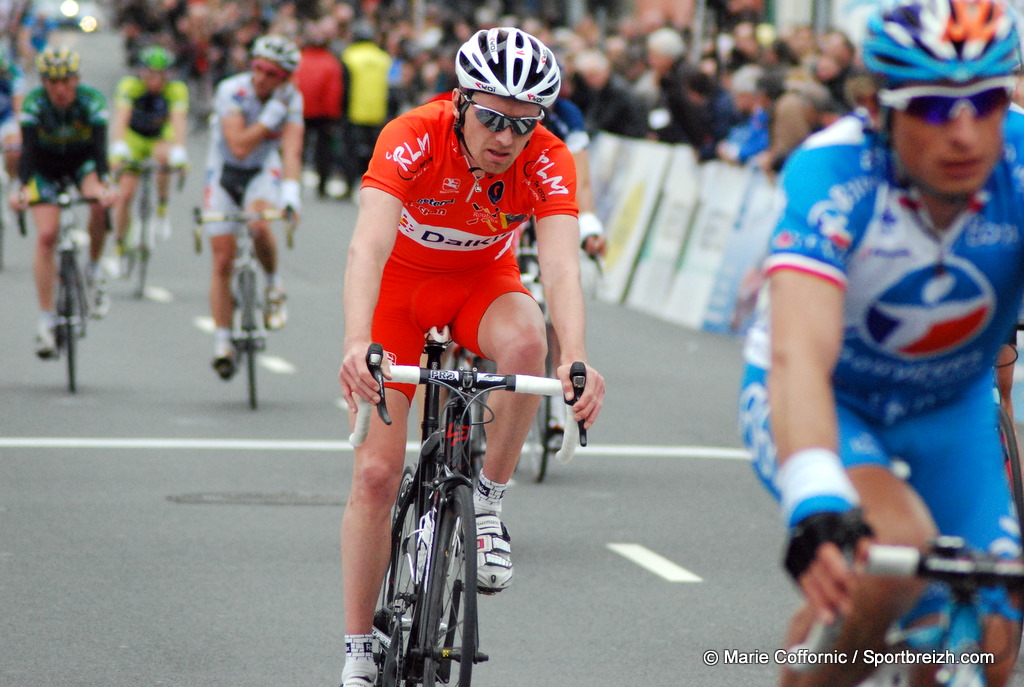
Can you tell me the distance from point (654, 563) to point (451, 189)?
2.94 metres

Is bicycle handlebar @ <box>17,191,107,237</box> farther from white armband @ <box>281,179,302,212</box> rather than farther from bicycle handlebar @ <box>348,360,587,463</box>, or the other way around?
bicycle handlebar @ <box>348,360,587,463</box>

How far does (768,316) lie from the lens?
3.47 meters

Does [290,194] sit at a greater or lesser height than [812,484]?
lesser

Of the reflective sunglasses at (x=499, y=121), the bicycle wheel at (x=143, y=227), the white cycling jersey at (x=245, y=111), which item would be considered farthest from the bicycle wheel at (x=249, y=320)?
the reflective sunglasses at (x=499, y=121)

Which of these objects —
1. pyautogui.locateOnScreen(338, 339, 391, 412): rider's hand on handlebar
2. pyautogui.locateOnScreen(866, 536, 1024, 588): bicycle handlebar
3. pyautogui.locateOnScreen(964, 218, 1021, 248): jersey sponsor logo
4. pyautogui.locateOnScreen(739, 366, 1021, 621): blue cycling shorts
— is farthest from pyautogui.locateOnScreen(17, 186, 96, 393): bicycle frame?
pyautogui.locateOnScreen(866, 536, 1024, 588): bicycle handlebar

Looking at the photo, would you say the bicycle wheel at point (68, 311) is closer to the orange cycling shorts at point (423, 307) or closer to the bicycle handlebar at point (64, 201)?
the bicycle handlebar at point (64, 201)

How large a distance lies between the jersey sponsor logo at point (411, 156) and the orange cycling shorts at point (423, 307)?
0.51 m

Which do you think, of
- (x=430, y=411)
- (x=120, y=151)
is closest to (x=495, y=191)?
(x=430, y=411)

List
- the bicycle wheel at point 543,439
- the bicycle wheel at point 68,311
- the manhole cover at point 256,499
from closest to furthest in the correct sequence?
the manhole cover at point 256,499 < the bicycle wheel at point 543,439 < the bicycle wheel at point 68,311

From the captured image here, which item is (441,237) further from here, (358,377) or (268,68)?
(268,68)

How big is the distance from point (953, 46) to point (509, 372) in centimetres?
253

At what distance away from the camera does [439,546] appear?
491cm

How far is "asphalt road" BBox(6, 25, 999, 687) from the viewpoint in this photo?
6.27 meters

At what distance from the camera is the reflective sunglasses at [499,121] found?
17.2ft
